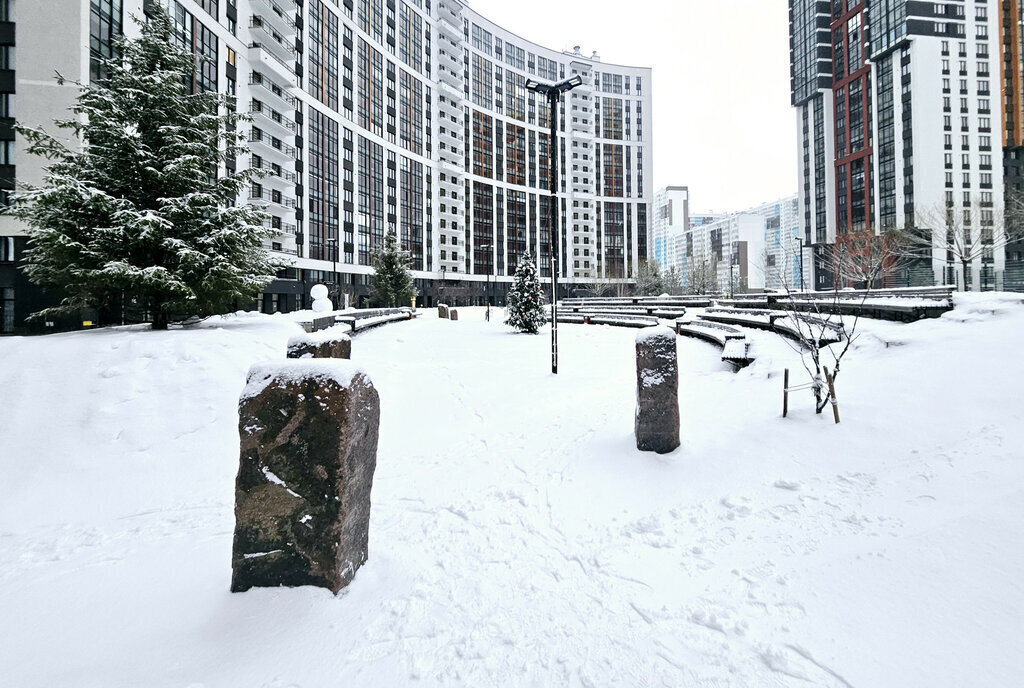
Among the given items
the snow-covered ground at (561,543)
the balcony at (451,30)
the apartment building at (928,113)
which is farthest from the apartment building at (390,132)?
the apartment building at (928,113)

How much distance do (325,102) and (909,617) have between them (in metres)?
61.5

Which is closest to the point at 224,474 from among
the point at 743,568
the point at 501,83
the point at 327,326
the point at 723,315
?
the point at 743,568

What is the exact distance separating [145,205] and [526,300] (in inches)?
614

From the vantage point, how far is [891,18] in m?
62.5

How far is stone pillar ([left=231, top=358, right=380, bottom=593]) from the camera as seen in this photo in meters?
3.27

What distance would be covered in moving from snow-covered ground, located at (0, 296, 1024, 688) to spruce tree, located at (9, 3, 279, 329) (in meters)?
4.56

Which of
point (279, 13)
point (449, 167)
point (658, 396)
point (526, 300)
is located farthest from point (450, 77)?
point (658, 396)

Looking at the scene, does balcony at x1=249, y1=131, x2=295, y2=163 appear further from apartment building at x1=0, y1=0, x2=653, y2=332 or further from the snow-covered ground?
the snow-covered ground

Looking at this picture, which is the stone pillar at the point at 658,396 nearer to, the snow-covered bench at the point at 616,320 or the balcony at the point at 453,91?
the snow-covered bench at the point at 616,320

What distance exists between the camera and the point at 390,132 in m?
63.3

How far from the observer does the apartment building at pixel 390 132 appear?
2362cm

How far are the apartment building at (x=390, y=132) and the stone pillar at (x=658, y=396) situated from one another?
7.08 meters

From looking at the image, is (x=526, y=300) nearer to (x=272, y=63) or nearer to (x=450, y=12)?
(x=272, y=63)

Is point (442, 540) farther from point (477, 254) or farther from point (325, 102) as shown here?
point (477, 254)
